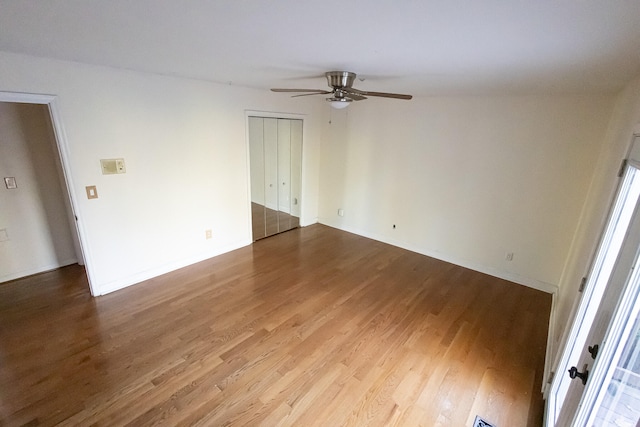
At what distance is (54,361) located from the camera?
224 centimetres

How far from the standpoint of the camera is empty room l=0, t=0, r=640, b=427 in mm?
1387

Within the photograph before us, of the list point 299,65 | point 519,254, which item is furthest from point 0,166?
Result: point 519,254

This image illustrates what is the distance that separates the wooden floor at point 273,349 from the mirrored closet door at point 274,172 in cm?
130

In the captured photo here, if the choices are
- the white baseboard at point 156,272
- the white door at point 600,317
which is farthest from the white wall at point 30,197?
the white door at point 600,317

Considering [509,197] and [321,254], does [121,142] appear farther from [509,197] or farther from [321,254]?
[509,197]

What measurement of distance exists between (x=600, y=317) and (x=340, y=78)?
7.31ft

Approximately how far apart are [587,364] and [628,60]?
1.71m

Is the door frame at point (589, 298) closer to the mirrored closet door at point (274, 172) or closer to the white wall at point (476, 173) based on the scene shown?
the white wall at point (476, 173)

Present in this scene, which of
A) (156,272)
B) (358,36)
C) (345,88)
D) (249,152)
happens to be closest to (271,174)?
(249,152)

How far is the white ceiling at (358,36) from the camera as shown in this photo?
113 centimetres

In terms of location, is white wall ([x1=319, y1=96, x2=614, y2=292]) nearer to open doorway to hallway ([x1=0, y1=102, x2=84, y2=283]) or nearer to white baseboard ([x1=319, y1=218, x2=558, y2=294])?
white baseboard ([x1=319, y1=218, x2=558, y2=294])

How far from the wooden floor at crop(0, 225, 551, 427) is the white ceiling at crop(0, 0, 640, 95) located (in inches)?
90.7

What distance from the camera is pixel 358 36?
1489mm

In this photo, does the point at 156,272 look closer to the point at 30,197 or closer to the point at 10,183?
the point at 30,197
